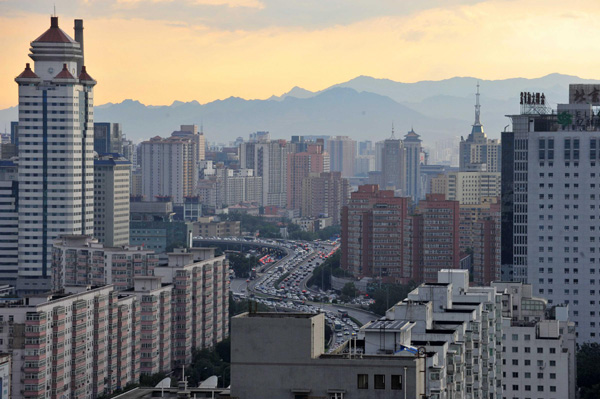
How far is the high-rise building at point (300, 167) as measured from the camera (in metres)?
167

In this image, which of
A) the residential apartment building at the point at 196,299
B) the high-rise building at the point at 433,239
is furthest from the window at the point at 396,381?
the high-rise building at the point at 433,239

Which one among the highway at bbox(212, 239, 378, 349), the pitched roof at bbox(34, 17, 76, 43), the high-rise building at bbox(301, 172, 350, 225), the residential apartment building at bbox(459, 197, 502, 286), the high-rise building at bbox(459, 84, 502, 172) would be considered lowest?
the highway at bbox(212, 239, 378, 349)

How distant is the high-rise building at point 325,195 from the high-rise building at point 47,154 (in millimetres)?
77140

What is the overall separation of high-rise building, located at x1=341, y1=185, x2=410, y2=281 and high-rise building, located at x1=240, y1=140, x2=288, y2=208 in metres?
89.1

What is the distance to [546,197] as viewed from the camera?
55.2 meters

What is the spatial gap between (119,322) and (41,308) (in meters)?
6.17

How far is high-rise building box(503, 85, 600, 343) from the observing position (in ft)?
179

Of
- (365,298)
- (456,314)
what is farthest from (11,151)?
(456,314)

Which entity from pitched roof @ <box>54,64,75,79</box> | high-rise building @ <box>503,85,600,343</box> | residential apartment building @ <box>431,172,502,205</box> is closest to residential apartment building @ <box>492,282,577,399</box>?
high-rise building @ <box>503,85,600,343</box>

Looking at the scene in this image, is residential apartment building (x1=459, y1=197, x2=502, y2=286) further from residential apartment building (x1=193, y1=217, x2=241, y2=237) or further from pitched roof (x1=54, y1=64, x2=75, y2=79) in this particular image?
residential apartment building (x1=193, y1=217, x2=241, y2=237)

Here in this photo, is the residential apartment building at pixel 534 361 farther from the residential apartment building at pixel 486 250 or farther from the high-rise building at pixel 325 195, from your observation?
the high-rise building at pixel 325 195

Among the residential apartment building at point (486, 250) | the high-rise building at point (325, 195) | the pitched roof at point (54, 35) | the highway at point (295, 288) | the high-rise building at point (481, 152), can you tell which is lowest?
the highway at point (295, 288)

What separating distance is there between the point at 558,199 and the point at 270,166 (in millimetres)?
126220

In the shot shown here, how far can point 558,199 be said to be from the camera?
5516 cm
